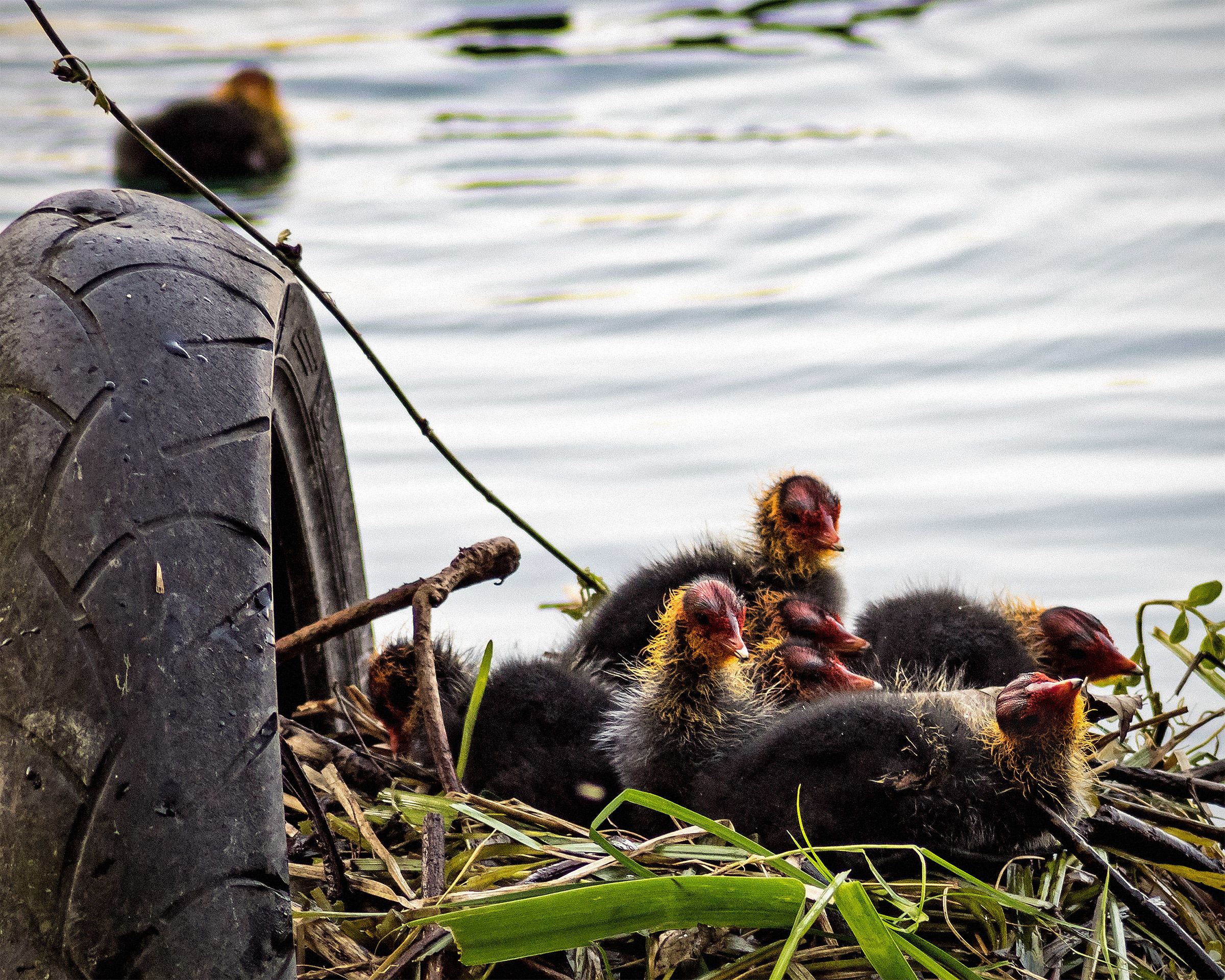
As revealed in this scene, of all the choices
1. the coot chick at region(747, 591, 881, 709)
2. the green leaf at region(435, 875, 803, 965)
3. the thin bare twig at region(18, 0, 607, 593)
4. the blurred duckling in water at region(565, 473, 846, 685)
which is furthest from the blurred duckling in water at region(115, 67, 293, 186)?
the green leaf at region(435, 875, 803, 965)

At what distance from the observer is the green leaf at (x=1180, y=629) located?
83.4 inches

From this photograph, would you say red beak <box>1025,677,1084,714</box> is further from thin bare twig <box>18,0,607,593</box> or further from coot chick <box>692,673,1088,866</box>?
thin bare twig <box>18,0,607,593</box>

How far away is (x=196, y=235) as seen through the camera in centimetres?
148

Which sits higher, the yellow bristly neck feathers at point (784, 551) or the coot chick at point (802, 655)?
the yellow bristly neck feathers at point (784, 551)

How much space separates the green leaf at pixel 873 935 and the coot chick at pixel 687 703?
0.64 metres

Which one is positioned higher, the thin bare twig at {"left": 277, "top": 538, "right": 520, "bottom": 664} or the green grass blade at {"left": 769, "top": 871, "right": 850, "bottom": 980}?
the thin bare twig at {"left": 277, "top": 538, "right": 520, "bottom": 664}

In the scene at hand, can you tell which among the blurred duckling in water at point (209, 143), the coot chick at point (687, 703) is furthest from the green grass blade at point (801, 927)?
the blurred duckling in water at point (209, 143)

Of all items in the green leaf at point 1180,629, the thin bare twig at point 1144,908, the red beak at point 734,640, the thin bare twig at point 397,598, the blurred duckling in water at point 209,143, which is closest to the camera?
the thin bare twig at point 1144,908

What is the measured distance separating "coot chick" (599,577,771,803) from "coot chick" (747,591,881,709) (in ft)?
0.26

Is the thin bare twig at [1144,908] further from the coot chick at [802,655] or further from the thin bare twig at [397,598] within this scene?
the thin bare twig at [397,598]

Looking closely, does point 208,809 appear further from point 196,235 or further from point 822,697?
point 822,697

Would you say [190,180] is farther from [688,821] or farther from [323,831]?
[688,821]

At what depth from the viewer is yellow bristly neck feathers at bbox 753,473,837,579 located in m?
2.42

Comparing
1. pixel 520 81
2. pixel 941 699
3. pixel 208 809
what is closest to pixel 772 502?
pixel 941 699
